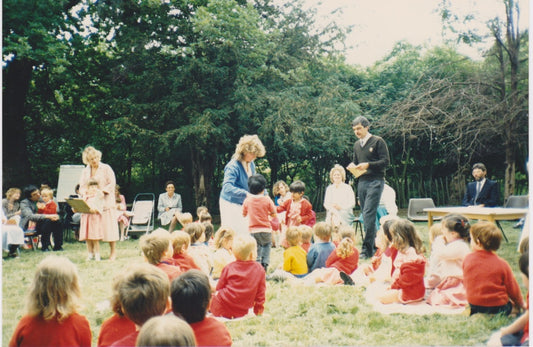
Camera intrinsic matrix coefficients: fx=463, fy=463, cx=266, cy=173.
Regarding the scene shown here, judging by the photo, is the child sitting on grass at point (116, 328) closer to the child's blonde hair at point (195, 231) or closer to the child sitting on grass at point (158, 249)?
the child sitting on grass at point (158, 249)

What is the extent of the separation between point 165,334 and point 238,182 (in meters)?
3.85

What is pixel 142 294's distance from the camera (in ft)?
7.31

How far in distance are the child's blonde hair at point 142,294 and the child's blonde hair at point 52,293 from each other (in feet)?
0.92

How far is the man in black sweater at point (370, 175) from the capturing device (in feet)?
21.6

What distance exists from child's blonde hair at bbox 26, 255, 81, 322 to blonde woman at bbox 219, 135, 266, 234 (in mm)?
3067

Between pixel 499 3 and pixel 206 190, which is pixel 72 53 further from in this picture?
pixel 499 3

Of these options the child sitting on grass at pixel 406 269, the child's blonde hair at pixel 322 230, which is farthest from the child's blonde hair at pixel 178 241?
the child sitting on grass at pixel 406 269

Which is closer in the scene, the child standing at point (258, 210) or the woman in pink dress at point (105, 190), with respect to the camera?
the child standing at point (258, 210)

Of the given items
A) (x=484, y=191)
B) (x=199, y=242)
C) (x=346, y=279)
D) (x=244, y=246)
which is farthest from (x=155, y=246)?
(x=484, y=191)

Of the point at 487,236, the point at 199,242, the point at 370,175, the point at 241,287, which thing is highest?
the point at 370,175

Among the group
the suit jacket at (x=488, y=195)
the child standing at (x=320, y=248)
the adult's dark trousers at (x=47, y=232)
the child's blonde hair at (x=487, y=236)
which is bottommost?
the adult's dark trousers at (x=47, y=232)

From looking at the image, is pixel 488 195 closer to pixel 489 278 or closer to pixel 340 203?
pixel 340 203

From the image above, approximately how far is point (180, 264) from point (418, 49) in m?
20.5

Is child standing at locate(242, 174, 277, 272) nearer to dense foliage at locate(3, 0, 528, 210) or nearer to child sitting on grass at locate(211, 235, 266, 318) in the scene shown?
child sitting on grass at locate(211, 235, 266, 318)
